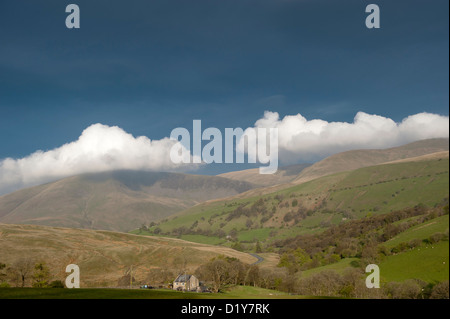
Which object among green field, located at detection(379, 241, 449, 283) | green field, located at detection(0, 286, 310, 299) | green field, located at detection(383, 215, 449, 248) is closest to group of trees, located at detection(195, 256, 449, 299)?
green field, located at detection(379, 241, 449, 283)

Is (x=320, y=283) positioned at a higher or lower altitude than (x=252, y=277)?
higher

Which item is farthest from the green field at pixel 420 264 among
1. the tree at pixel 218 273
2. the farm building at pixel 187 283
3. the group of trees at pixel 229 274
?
the farm building at pixel 187 283

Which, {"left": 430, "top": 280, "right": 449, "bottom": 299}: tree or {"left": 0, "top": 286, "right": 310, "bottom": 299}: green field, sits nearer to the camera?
{"left": 0, "top": 286, "right": 310, "bottom": 299}: green field

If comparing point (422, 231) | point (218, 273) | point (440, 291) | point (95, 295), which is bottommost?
point (218, 273)

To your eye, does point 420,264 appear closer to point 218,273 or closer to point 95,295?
point 218,273

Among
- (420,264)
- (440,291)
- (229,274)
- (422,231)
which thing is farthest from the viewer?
(422,231)

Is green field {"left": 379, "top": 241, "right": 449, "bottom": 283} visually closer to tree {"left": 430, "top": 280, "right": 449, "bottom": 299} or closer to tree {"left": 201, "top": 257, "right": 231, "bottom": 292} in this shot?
tree {"left": 430, "top": 280, "right": 449, "bottom": 299}

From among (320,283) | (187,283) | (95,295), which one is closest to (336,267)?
(320,283)

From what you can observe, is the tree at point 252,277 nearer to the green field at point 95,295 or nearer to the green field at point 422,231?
the green field at point 422,231

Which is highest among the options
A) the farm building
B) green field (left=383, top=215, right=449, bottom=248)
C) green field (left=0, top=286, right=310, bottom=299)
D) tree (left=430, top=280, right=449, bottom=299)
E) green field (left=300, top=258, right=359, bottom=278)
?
green field (left=0, top=286, right=310, bottom=299)

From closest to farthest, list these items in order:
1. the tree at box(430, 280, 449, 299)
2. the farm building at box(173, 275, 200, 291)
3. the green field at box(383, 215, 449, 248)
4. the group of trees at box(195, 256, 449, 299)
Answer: the tree at box(430, 280, 449, 299)
the group of trees at box(195, 256, 449, 299)
the farm building at box(173, 275, 200, 291)
the green field at box(383, 215, 449, 248)
